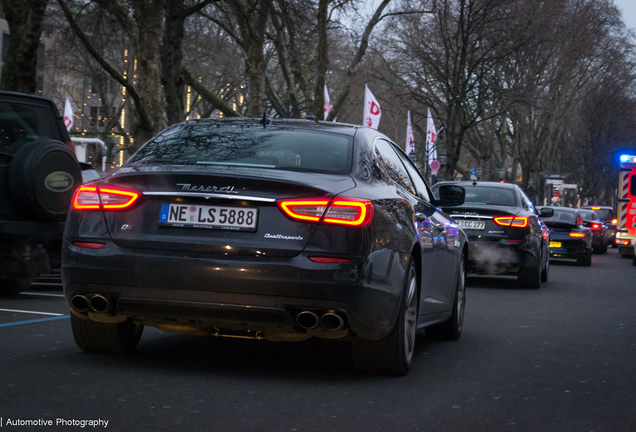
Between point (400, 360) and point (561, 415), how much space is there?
1.14 meters

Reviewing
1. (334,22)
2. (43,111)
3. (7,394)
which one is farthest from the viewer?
(334,22)

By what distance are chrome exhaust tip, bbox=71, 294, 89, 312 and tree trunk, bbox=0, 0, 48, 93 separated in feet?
38.3

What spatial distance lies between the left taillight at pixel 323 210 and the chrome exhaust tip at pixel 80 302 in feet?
4.11

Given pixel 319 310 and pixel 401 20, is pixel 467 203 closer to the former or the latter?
pixel 319 310

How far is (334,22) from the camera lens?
32188 millimetres

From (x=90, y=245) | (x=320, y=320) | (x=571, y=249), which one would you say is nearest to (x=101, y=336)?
(x=90, y=245)

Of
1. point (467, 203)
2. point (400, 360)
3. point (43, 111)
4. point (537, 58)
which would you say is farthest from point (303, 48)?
point (400, 360)

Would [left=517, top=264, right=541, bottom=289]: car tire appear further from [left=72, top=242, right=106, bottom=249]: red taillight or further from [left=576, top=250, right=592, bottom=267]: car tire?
[left=72, top=242, right=106, bottom=249]: red taillight

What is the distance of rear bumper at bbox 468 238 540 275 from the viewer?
13.8 m

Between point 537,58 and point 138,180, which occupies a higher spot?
point 537,58

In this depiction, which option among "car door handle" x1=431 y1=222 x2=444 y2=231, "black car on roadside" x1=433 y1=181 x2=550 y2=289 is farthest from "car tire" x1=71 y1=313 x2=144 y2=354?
"black car on roadside" x1=433 y1=181 x2=550 y2=289

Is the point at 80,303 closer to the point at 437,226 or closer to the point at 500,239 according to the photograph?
the point at 437,226

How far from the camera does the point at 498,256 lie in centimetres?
1382

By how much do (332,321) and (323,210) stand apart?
1.99ft
